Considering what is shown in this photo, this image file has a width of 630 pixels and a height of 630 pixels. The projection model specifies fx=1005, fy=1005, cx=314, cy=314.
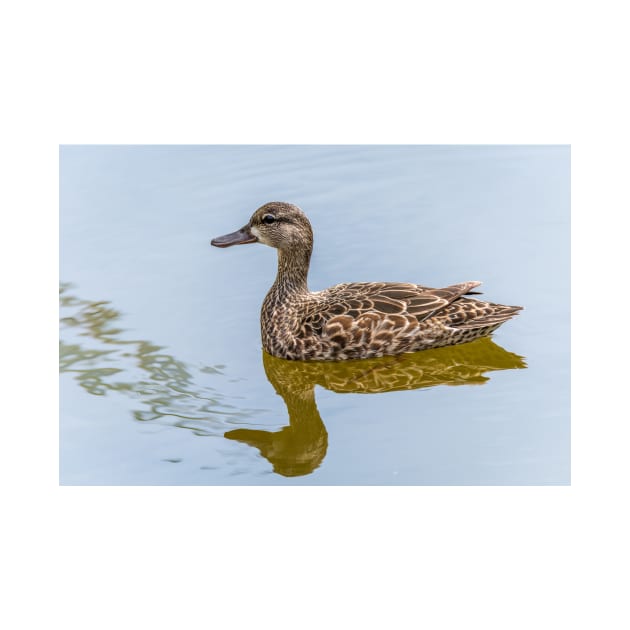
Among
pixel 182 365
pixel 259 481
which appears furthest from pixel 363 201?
pixel 259 481

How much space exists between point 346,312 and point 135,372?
211 centimetres

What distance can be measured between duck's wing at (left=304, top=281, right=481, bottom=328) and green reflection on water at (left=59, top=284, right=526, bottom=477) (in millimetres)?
436

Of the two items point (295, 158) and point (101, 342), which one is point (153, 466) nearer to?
point (101, 342)

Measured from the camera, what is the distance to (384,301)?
989 centimetres

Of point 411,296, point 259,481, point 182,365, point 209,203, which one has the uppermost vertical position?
point 209,203

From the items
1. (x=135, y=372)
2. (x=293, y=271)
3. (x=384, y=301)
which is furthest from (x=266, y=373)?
(x=384, y=301)

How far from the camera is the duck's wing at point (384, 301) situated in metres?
9.80

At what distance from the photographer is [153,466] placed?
8242 mm

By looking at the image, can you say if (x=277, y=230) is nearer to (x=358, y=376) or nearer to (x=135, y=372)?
(x=358, y=376)

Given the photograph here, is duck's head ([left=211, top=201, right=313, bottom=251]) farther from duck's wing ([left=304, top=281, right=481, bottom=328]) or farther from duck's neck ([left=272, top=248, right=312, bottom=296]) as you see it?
duck's wing ([left=304, top=281, right=481, bottom=328])

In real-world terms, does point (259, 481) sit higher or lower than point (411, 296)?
lower

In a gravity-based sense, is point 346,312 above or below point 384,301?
below

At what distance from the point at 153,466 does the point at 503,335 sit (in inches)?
153

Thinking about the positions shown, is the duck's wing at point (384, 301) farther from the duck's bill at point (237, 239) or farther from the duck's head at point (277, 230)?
the duck's bill at point (237, 239)
